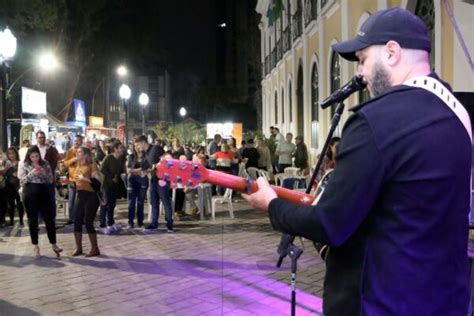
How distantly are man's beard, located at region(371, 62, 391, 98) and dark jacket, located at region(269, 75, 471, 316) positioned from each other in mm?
86

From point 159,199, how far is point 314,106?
10.7 meters

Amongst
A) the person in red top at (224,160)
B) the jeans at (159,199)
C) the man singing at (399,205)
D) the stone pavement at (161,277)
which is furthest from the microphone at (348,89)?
the person in red top at (224,160)

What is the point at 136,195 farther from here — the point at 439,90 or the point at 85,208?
the point at 439,90

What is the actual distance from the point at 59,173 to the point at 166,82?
199ft

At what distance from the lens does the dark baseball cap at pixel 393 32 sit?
5.48 feet

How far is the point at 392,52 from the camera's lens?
1676 millimetres

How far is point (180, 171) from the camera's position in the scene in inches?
88.0

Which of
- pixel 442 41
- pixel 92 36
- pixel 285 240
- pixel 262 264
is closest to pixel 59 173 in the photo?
pixel 262 264

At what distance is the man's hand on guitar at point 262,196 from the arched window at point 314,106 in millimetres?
17021

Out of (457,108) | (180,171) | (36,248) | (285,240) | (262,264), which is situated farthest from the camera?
(36,248)

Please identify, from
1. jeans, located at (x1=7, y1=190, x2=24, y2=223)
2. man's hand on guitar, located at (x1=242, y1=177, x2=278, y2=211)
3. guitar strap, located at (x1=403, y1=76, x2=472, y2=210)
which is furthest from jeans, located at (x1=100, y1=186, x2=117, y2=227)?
guitar strap, located at (x1=403, y1=76, x2=472, y2=210)

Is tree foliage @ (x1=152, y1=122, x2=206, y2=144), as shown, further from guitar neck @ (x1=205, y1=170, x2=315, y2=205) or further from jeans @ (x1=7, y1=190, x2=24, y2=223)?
guitar neck @ (x1=205, y1=170, x2=315, y2=205)

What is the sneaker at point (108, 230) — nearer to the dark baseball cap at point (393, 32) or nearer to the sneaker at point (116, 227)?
the sneaker at point (116, 227)

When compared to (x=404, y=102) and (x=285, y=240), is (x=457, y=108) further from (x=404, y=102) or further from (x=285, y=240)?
(x=285, y=240)
